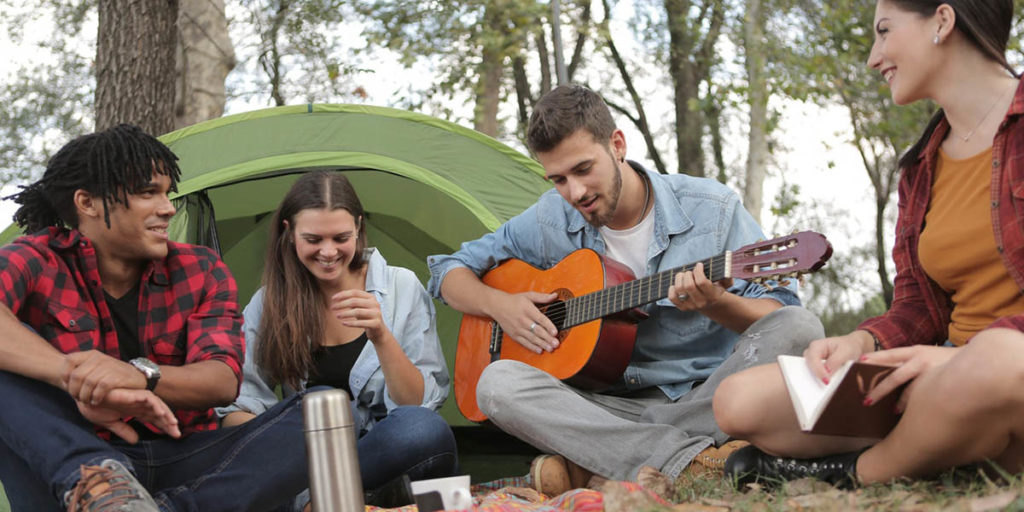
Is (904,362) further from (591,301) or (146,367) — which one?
(146,367)

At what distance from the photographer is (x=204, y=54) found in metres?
7.75

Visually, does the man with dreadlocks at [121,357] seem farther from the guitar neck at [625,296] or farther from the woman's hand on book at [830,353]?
the woman's hand on book at [830,353]

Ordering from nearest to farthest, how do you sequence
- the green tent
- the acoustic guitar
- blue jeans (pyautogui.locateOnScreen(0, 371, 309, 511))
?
blue jeans (pyautogui.locateOnScreen(0, 371, 309, 511)) → the acoustic guitar → the green tent

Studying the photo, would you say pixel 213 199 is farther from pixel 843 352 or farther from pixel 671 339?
pixel 843 352

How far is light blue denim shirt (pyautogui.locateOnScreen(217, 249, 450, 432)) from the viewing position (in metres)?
3.22

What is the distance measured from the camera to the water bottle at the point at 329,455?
1644 millimetres

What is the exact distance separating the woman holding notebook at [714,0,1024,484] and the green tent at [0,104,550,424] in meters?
1.75

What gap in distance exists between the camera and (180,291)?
2.62 m

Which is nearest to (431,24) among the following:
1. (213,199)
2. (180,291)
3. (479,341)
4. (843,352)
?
(213,199)

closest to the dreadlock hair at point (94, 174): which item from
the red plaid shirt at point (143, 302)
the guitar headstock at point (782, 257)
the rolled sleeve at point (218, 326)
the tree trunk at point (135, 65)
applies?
the red plaid shirt at point (143, 302)

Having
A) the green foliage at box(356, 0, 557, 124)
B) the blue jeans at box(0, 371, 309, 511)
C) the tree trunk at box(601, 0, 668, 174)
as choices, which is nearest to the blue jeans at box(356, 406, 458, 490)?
the blue jeans at box(0, 371, 309, 511)

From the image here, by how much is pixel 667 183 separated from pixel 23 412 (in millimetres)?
1963

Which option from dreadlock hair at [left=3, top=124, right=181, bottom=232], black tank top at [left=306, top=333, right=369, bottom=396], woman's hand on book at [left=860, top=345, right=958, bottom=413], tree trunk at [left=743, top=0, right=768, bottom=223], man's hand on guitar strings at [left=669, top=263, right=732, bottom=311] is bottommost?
woman's hand on book at [left=860, top=345, right=958, bottom=413]

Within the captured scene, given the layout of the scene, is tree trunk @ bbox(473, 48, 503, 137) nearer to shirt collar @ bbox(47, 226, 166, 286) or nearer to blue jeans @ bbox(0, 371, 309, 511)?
shirt collar @ bbox(47, 226, 166, 286)
